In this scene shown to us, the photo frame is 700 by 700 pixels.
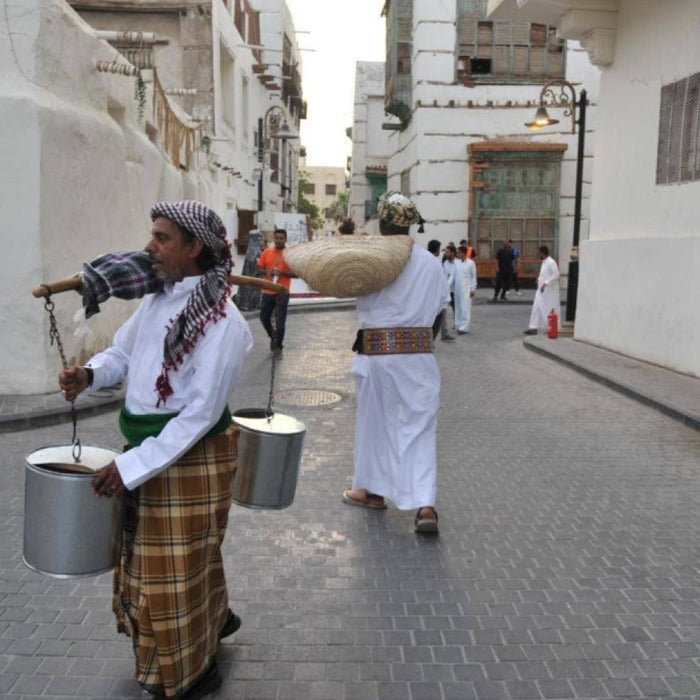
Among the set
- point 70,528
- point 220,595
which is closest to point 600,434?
point 220,595

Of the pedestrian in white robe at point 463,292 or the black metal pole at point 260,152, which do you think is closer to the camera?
the pedestrian in white robe at point 463,292

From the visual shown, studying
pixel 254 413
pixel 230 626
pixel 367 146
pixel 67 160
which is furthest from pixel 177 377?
pixel 367 146

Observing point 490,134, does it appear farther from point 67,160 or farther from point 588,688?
point 588,688

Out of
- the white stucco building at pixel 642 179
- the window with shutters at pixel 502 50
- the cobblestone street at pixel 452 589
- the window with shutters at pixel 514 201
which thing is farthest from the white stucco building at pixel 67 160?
the window with shutters at pixel 502 50

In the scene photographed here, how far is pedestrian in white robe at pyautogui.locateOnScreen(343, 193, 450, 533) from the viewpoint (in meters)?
4.53

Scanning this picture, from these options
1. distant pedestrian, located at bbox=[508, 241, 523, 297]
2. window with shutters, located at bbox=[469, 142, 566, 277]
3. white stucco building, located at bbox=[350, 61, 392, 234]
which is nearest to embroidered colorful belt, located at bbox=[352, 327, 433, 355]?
distant pedestrian, located at bbox=[508, 241, 523, 297]

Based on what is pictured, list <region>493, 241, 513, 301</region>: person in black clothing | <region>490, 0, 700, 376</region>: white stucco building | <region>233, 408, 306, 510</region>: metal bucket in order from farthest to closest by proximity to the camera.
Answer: <region>493, 241, 513, 301</region>: person in black clothing
<region>490, 0, 700, 376</region>: white stucco building
<region>233, 408, 306, 510</region>: metal bucket

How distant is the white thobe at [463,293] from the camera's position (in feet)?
47.0

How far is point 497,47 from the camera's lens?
77.7ft

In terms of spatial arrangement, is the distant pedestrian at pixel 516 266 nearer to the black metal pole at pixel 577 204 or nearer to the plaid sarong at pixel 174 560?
the black metal pole at pixel 577 204

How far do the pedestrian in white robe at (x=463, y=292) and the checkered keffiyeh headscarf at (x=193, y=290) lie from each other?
1182 cm

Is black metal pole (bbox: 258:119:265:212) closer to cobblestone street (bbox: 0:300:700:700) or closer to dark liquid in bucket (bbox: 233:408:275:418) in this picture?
cobblestone street (bbox: 0:300:700:700)

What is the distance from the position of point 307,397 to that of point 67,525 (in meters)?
5.96

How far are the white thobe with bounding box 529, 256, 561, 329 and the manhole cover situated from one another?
6.56 metres
